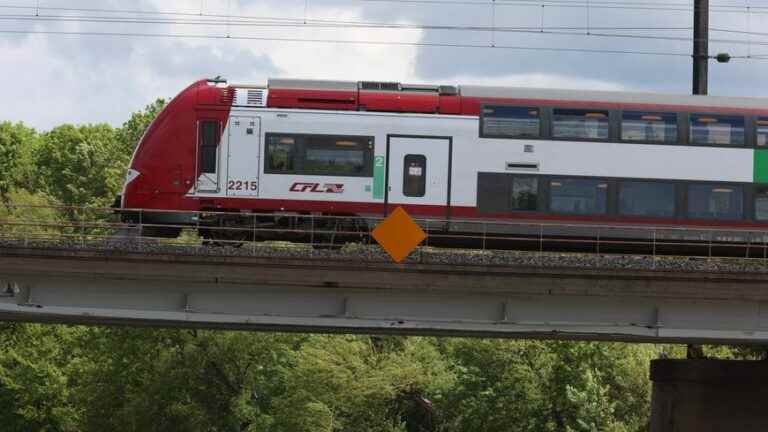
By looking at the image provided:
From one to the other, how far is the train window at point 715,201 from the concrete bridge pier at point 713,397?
4597 mm

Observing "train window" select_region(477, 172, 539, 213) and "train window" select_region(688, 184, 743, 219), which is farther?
"train window" select_region(688, 184, 743, 219)

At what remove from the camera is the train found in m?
31.0

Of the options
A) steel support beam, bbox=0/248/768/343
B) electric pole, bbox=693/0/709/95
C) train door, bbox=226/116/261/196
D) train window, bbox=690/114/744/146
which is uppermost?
electric pole, bbox=693/0/709/95

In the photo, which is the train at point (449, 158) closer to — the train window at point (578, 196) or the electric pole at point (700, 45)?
the train window at point (578, 196)

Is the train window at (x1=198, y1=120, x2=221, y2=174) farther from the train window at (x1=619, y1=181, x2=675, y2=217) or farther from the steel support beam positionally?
the train window at (x1=619, y1=181, x2=675, y2=217)

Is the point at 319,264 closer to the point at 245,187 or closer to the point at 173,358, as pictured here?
the point at 245,187

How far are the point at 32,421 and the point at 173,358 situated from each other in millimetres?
19439

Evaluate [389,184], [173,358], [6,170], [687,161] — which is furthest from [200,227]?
[6,170]

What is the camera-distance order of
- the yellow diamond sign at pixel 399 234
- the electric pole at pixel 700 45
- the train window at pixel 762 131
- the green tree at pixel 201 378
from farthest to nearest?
the green tree at pixel 201 378 → the electric pole at pixel 700 45 → the train window at pixel 762 131 → the yellow diamond sign at pixel 399 234

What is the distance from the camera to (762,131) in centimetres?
3228

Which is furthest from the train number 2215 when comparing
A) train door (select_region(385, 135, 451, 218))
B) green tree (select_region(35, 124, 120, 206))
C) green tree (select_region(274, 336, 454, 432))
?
green tree (select_region(35, 124, 120, 206))

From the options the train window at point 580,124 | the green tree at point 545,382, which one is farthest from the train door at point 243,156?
the green tree at point 545,382

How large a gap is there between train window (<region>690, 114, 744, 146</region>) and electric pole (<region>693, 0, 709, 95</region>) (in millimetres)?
944

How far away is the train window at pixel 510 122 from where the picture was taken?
103 ft
